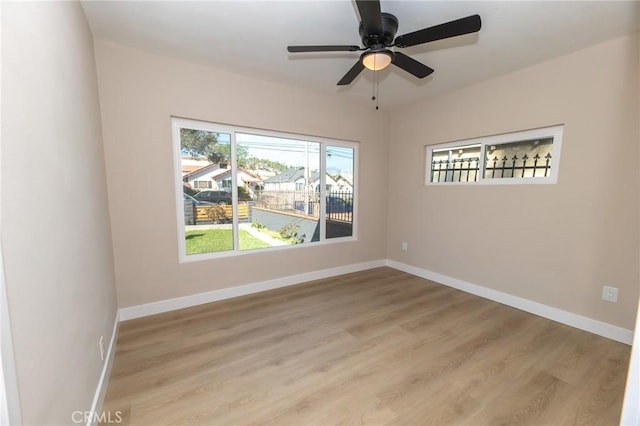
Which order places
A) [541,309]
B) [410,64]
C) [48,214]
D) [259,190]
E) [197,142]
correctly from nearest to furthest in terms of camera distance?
[48,214]
[410,64]
[541,309]
[197,142]
[259,190]

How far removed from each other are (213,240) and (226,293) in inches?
26.0

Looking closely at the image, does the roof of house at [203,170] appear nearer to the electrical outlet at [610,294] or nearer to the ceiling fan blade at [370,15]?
the ceiling fan blade at [370,15]

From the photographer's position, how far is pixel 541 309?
2773mm

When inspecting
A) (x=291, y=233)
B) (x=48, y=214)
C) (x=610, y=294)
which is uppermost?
(x=48, y=214)

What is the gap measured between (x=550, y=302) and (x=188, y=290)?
390 centimetres

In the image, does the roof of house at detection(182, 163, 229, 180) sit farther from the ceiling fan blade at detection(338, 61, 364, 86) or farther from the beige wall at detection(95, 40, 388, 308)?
the ceiling fan blade at detection(338, 61, 364, 86)

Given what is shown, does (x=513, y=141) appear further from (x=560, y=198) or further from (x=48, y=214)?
(x=48, y=214)

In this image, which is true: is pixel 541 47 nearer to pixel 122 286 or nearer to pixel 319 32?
pixel 319 32

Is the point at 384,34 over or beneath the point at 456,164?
over

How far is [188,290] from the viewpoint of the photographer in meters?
2.93

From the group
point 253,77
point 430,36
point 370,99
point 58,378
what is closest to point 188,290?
point 58,378

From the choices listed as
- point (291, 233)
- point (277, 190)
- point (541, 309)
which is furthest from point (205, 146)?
point (541, 309)

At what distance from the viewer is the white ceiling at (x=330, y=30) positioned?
1.92 meters

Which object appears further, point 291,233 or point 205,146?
point 291,233
